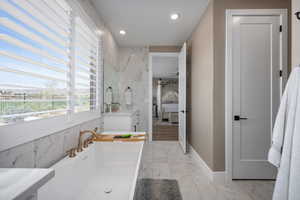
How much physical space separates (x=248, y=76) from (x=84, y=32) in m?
2.30

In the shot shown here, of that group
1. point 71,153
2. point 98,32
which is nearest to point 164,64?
point 98,32

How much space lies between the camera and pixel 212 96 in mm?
2146

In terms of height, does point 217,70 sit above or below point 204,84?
above

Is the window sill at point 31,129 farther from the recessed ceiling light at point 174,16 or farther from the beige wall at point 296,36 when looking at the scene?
the recessed ceiling light at point 174,16

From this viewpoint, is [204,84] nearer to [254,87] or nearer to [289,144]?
[254,87]

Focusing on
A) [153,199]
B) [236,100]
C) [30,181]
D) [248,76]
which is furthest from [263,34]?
[30,181]

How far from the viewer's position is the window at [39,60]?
928mm

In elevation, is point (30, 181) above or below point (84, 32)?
below

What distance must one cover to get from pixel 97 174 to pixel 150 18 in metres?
2.59

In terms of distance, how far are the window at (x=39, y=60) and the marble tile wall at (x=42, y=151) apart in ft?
0.64

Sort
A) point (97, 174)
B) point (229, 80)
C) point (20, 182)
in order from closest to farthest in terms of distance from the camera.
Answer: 1. point (20, 182)
2. point (97, 174)
3. point (229, 80)

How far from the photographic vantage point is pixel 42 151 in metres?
1.22

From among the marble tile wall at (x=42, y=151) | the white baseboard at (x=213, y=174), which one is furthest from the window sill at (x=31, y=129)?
the white baseboard at (x=213, y=174)

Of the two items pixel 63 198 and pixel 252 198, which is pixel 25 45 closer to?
pixel 63 198
